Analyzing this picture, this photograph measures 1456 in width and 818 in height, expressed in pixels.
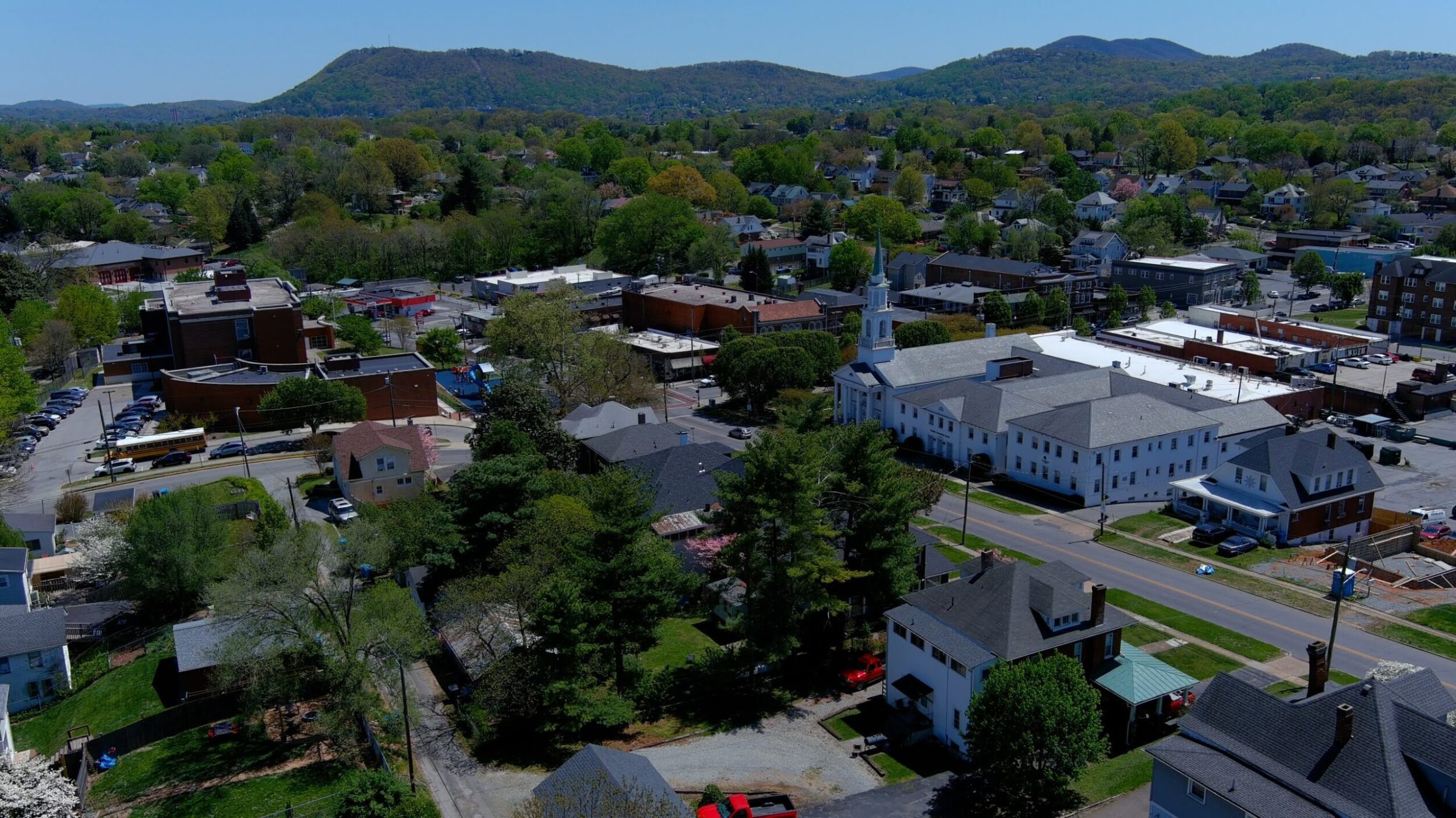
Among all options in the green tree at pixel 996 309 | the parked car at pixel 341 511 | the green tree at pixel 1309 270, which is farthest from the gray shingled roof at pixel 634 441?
the green tree at pixel 1309 270

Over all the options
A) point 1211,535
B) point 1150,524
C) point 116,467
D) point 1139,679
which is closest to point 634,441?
point 1150,524

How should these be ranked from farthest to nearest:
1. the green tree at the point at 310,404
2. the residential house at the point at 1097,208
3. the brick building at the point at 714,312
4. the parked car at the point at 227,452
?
the residential house at the point at 1097,208 → the brick building at the point at 714,312 → the green tree at the point at 310,404 → the parked car at the point at 227,452

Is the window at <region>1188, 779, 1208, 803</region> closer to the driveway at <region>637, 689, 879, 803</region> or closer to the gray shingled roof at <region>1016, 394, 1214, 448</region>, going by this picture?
the driveway at <region>637, 689, 879, 803</region>

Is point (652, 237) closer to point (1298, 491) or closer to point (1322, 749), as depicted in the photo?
point (1298, 491)

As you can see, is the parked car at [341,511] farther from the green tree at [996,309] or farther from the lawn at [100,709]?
the green tree at [996,309]

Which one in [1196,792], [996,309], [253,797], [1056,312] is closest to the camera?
[1196,792]
